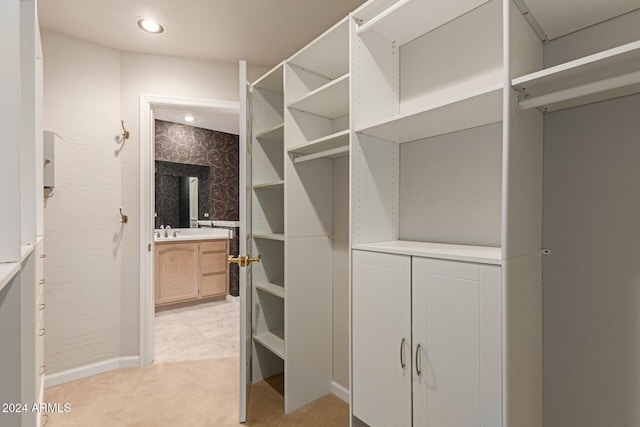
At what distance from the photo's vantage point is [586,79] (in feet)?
3.51

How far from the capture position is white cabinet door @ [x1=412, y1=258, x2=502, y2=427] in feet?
3.47

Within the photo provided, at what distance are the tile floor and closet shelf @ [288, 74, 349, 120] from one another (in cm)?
222

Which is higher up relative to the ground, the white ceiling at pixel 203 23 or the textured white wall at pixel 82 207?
the white ceiling at pixel 203 23

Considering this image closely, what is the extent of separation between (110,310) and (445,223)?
2646 mm

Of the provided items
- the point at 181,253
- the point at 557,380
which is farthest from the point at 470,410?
the point at 181,253

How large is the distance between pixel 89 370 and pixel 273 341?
149 cm

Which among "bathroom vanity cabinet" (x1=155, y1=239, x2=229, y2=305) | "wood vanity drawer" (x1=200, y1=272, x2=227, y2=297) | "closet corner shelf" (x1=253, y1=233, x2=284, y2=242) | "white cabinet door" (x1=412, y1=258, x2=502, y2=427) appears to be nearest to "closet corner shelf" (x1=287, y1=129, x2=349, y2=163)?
"closet corner shelf" (x1=253, y1=233, x2=284, y2=242)

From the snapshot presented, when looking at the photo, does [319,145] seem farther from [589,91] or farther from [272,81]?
[589,91]

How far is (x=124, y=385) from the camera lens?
94.0 inches

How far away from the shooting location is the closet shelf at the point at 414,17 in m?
1.38

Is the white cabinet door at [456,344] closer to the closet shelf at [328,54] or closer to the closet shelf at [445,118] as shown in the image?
the closet shelf at [445,118]

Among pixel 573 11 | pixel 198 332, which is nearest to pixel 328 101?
pixel 573 11

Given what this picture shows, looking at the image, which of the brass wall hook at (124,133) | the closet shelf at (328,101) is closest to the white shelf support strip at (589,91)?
the closet shelf at (328,101)

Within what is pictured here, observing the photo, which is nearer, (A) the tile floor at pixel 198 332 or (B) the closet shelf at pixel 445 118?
(B) the closet shelf at pixel 445 118
